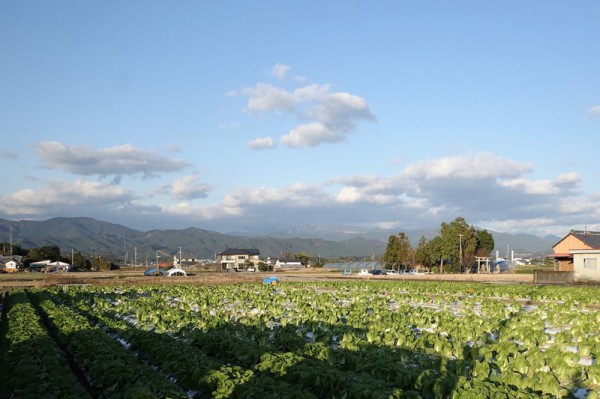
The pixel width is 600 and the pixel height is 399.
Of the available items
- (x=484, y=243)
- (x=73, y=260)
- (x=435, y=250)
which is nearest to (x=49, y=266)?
(x=73, y=260)

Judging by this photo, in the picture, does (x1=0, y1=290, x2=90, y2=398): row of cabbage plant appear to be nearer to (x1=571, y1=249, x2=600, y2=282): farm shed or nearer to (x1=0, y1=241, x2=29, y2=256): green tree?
(x1=571, y1=249, x2=600, y2=282): farm shed

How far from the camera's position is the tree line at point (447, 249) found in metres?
79.1

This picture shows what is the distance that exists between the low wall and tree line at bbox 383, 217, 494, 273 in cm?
3077

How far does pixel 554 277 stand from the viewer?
44625 millimetres

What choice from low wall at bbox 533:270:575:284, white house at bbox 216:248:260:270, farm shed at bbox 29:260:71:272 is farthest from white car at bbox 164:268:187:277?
white house at bbox 216:248:260:270

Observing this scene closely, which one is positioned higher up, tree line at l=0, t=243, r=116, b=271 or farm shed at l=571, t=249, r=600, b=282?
farm shed at l=571, t=249, r=600, b=282

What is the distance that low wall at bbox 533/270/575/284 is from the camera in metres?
43.8

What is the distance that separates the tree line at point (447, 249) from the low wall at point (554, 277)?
30.8m

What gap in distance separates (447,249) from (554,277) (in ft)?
114

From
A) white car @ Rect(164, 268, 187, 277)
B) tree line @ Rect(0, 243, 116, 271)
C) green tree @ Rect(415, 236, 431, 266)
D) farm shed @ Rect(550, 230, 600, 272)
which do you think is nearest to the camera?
farm shed @ Rect(550, 230, 600, 272)

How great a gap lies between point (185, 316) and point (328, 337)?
290 inches

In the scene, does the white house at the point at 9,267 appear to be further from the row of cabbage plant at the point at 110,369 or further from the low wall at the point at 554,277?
the row of cabbage plant at the point at 110,369

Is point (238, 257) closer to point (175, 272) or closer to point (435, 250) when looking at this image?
point (435, 250)

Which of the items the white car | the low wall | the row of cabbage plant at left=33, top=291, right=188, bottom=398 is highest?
the row of cabbage plant at left=33, top=291, right=188, bottom=398
